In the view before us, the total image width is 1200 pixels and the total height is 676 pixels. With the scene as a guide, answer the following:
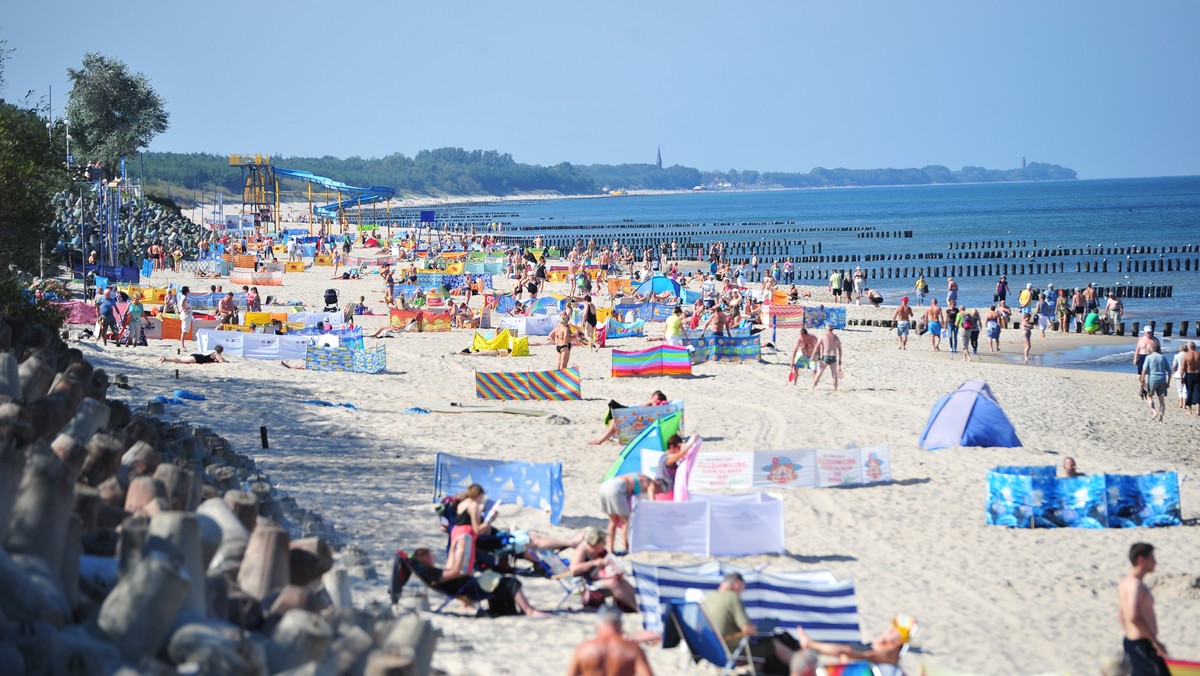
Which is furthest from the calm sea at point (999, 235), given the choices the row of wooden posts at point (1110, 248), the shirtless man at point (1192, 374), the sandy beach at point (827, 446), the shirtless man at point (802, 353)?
the shirtless man at point (802, 353)

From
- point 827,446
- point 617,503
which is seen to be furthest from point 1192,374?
point 617,503

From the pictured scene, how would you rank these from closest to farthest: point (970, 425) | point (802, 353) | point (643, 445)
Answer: point (643, 445)
point (970, 425)
point (802, 353)

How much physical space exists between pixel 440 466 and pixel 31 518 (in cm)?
606

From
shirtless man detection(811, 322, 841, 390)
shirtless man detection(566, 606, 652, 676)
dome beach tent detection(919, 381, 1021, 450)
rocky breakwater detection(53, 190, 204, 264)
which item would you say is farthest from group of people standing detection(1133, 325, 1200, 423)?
rocky breakwater detection(53, 190, 204, 264)

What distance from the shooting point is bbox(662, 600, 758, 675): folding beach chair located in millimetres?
7051

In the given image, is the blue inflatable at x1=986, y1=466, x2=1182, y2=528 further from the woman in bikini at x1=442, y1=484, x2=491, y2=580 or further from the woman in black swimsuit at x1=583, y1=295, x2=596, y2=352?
the woman in black swimsuit at x1=583, y1=295, x2=596, y2=352

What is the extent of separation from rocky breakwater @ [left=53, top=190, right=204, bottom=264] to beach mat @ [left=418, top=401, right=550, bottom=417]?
21294 mm

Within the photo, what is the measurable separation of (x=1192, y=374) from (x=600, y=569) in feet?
44.3

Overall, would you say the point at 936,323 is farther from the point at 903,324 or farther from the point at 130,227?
the point at 130,227

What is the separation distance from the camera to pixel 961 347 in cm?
2719

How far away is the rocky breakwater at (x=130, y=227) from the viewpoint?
38084 mm

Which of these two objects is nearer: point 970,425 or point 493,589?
point 493,589

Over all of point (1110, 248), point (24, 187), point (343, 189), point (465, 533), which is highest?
point (343, 189)

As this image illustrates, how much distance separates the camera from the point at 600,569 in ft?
28.8
